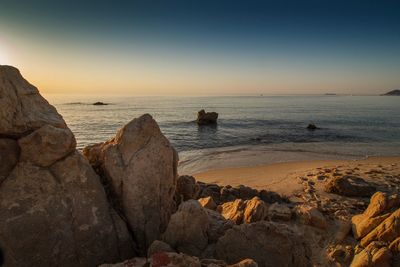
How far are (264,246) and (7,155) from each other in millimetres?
6065

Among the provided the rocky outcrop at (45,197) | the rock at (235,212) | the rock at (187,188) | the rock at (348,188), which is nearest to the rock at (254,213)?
the rock at (235,212)

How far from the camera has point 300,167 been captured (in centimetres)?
2369

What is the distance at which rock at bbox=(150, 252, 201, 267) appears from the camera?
5029mm

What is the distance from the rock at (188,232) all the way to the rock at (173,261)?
1565 mm

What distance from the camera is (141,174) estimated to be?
764 centimetres

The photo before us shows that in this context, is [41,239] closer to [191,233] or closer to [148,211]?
[148,211]

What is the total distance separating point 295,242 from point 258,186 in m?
12.0

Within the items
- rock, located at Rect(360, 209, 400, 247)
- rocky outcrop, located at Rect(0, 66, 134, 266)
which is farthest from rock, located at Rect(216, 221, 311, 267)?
rock, located at Rect(360, 209, 400, 247)

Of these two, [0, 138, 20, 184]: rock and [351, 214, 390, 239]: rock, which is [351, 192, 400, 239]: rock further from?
[0, 138, 20, 184]: rock

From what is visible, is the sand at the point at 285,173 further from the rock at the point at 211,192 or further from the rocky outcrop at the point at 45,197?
the rocky outcrop at the point at 45,197

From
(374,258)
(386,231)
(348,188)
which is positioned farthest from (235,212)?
(348,188)

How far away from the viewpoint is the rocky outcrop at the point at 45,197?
5.93 metres

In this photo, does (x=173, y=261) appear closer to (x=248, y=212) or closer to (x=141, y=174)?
(x=141, y=174)

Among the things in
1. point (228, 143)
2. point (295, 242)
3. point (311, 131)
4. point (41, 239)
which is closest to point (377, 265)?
point (295, 242)
